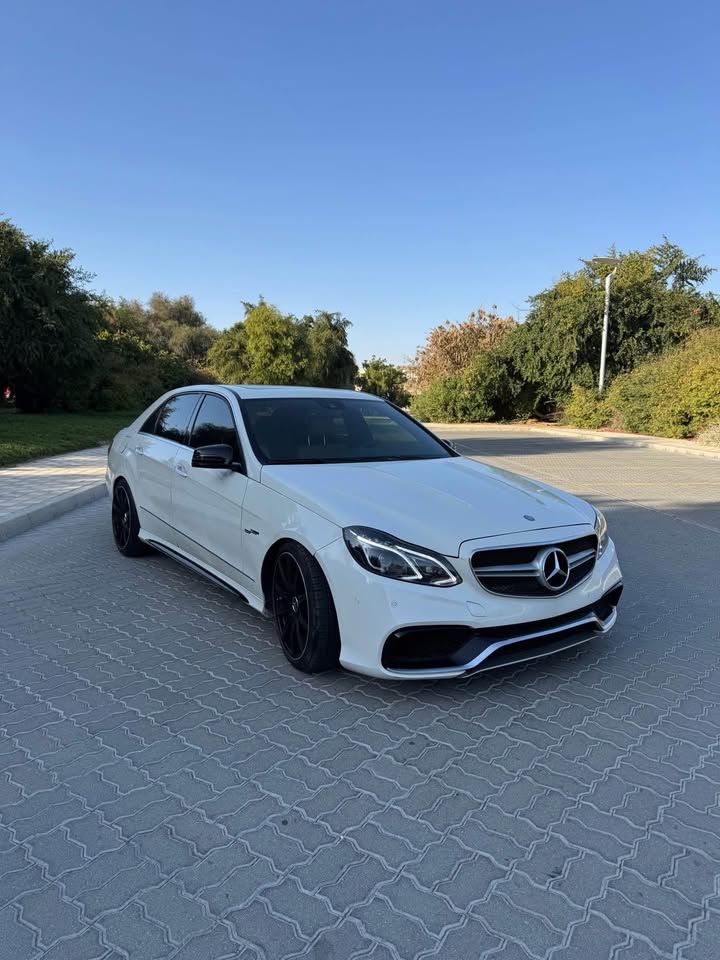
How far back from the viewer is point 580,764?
2.76 m

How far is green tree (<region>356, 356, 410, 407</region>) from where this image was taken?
67.6 m

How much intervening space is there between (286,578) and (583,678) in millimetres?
1720

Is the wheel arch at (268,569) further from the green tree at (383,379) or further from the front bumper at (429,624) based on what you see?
the green tree at (383,379)

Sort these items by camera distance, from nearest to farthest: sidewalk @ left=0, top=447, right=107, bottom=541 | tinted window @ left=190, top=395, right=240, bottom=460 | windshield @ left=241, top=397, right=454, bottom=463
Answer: windshield @ left=241, top=397, right=454, bottom=463 < tinted window @ left=190, top=395, right=240, bottom=460 < sidewalk @ left=0, top=447, right=107, bottom=541

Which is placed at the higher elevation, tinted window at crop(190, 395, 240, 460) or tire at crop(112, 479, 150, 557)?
tinted window at crop(190, 395, 240, 460)

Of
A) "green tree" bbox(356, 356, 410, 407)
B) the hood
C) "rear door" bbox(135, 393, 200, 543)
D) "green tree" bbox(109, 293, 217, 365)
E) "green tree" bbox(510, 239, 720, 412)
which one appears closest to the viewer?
the hood

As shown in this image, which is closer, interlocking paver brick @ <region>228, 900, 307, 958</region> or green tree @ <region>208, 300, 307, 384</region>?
interlocking paver brick @ <region>228, 900, 307, 958</region>

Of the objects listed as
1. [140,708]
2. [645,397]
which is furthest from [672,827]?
[645,397]

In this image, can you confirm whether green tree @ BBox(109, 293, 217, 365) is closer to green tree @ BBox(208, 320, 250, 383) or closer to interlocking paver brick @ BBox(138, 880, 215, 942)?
green tree @ BBox(208, 320, 250, 383)

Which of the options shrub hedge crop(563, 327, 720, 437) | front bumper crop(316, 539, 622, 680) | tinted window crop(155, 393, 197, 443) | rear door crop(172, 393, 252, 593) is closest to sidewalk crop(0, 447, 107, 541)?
tinted window crop(155, 393, 197, 443)

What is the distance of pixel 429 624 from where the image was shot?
2.98m

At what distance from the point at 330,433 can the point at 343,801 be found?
257 centimetres

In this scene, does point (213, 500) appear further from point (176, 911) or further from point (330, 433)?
point (176, 911)

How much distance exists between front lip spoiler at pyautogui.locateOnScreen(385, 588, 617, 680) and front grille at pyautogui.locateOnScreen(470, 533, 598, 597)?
0.20m
